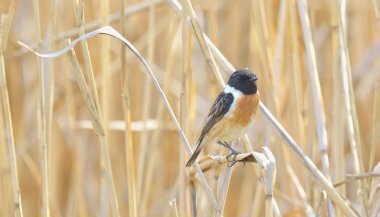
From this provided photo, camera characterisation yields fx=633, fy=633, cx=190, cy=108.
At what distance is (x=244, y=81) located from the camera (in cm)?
248

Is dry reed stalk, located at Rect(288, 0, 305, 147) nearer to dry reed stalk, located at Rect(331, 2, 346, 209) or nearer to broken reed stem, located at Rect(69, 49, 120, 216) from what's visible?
dry reed stalk, located at Rect(331, 2, 346, 209)

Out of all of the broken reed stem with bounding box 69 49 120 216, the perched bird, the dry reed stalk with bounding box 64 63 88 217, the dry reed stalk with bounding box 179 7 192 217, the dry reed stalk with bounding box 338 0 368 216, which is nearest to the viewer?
the broken reed stem with bounding box 69 49 120 216

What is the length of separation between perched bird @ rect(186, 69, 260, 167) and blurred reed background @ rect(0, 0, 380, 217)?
10 centimetres

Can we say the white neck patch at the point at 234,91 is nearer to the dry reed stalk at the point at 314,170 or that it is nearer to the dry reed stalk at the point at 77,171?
the dry reed stalk at the point at 314,170

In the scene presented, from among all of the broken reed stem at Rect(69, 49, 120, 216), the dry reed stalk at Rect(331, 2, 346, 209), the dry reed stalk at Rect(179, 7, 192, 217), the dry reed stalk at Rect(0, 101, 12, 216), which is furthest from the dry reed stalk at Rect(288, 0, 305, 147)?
the dry reed stalk at Rect(0, 101, 12, 216)

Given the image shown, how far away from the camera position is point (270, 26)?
280 cm

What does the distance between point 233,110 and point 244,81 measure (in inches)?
5.2

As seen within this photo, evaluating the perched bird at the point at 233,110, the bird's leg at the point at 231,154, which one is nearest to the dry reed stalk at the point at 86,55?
the bird's leg at the point at 231,154

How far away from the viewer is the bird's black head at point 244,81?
2.46 metres

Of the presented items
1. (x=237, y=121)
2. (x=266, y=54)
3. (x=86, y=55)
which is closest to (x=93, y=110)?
(x=86, y=55)

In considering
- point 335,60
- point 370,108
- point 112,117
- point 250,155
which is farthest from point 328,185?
point 370,108

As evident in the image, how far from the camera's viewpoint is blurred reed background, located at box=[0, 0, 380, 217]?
224cm

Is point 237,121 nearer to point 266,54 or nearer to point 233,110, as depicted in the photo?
point 233,110

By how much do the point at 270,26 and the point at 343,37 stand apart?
0.47 metres
